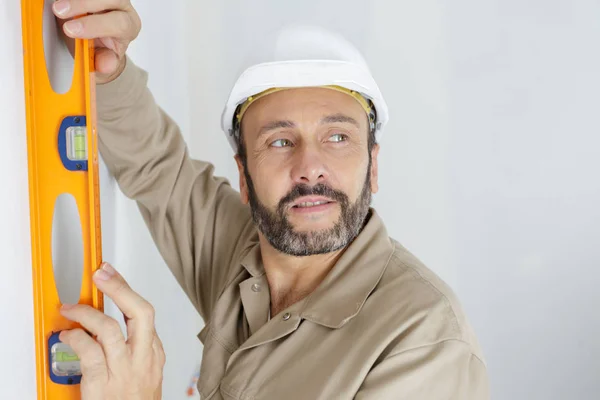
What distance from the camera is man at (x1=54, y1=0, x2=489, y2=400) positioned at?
51.1 inches

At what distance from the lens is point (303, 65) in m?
1.58

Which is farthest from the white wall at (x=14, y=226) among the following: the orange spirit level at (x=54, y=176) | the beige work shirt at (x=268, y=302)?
the beige work shirt at (x=268, y=302)

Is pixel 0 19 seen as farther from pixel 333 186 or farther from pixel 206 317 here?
pixel 206 317

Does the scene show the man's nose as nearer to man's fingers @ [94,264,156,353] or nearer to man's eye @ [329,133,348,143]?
man's eye @ [329,133,348,143]

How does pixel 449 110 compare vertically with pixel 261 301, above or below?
above

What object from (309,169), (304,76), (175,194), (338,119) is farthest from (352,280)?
(175,194)

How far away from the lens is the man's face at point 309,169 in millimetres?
1588

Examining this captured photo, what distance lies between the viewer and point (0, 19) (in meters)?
1.06

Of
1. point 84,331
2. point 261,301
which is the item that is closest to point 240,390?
point 261,301

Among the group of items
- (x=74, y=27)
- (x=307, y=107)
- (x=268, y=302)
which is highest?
(x=74, y=27)

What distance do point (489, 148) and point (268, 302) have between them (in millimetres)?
1507

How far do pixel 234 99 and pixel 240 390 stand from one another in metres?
0.71

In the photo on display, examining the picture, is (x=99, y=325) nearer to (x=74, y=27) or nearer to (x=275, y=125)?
(x=74, y=27)

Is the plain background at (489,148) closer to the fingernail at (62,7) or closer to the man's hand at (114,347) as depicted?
the man's hand at (114,347)
